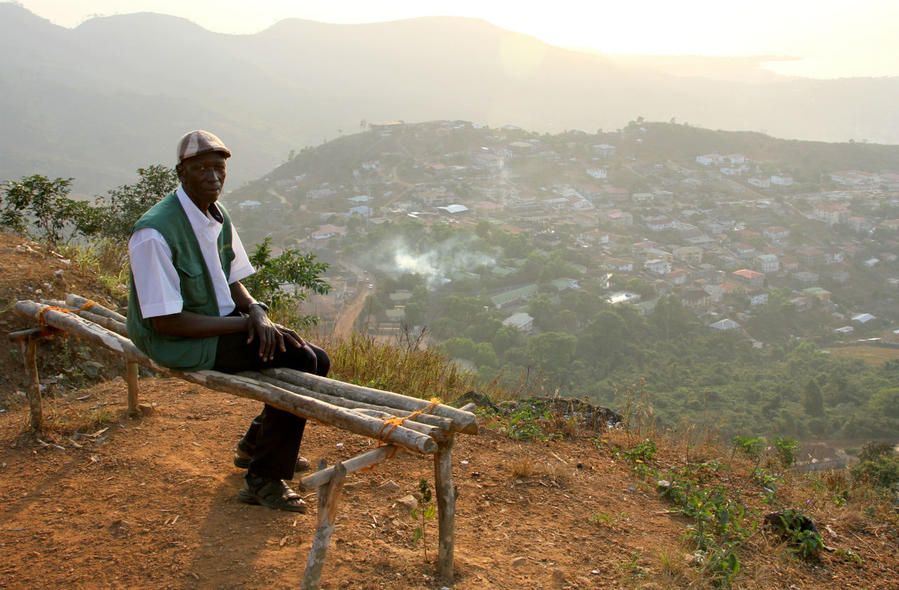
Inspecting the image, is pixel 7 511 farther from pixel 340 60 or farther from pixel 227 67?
pixel 340 60

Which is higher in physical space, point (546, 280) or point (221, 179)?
point (221, 179)

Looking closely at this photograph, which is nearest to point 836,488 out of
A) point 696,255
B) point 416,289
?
point 416,289

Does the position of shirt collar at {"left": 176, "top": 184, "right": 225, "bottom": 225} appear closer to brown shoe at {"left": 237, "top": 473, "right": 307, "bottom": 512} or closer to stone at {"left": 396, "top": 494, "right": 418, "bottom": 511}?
brown shoe at {"left": 237, "top": 473, "right": 307, "bottom": 512}

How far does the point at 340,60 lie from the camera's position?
381ft

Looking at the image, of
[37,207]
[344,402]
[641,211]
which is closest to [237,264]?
[344,402]

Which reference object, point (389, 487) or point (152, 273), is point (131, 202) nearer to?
point (152, 273)

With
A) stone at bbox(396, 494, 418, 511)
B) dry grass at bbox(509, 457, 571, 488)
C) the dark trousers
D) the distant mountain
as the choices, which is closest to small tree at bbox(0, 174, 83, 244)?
the dark trousers

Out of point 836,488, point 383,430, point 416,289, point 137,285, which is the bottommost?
point 416,289

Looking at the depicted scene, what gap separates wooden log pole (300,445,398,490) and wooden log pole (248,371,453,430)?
16cm

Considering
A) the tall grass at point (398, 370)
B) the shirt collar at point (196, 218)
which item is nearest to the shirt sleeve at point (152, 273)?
the shirt collar at point (196, 218)

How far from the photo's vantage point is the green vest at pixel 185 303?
221 cm

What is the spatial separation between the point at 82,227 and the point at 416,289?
19856 mm

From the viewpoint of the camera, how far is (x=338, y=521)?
2408 mm

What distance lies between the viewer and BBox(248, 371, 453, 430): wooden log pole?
6.72 ft
